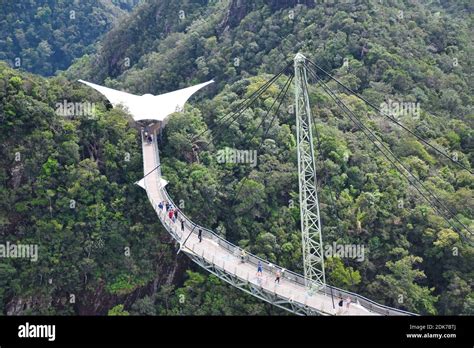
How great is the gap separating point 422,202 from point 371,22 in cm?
2978

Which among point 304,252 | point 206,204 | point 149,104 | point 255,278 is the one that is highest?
point 149,104

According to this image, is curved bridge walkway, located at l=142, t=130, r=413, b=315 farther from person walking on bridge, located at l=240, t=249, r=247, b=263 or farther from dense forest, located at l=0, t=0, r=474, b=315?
dense forest, located at l=0, t=0, r=474, b=315

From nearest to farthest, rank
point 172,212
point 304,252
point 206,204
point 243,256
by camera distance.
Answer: point 304,252 → point 243,256 → point 172,212 → point 206,204

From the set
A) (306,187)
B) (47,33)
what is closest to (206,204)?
(306,187)

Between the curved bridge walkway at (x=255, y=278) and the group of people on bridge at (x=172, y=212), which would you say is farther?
the group of people on bridge at (x=172, y=212)

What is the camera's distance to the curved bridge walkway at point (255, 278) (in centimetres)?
3522

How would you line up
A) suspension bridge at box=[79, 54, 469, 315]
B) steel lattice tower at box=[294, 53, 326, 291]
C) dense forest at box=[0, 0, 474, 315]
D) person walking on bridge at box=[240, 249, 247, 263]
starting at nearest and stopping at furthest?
steel lattice tower at box=[294, 53, 326, 291], suspension bridge at box=[79, 54, 469, 315], person walking on bridge at box=[240, 249, 247, 263], dense forest at box=[0, 0, 474, 315]

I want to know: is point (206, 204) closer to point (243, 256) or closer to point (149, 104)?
point (243, 256)

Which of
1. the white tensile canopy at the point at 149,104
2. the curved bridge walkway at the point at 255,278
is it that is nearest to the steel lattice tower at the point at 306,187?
the curved bridge walkway at the point at 255,278

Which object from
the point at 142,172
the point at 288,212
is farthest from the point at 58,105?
the point at 288,212

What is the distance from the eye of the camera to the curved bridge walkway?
3522 centimetres

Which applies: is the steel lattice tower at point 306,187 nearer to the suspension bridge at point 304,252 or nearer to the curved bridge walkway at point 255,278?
the suspension bridge at point 304,252

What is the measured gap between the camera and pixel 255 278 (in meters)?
36.8

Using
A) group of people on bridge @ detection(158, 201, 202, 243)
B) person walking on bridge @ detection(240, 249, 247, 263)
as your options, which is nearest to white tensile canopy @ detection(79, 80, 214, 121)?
group of people on bridge @ detection(158, 201, 202, 243)
